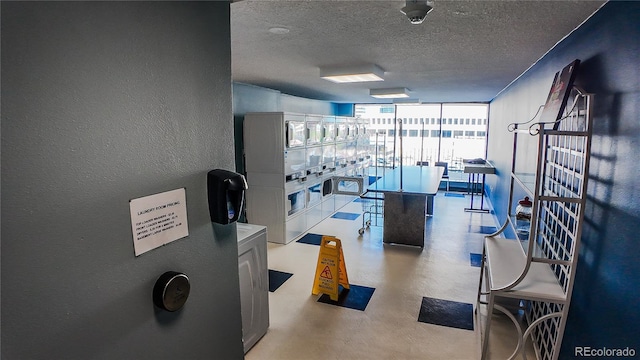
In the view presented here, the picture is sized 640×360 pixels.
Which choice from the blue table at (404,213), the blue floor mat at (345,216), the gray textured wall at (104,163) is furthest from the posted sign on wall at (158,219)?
the blue floor mat at (345,216)

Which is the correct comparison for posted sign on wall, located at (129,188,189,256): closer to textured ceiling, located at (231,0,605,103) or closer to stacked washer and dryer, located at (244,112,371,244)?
textured ceiling, located at (231,0,605,103)

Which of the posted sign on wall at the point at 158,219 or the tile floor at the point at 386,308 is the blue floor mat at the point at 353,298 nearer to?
the tile floor at the point at 386,308

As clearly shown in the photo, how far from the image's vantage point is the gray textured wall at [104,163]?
0.72 m

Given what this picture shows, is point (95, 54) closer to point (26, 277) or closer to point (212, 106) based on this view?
point (212, 106)

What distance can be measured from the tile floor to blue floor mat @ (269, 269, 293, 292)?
2 cm

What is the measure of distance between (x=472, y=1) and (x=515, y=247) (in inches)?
71.6

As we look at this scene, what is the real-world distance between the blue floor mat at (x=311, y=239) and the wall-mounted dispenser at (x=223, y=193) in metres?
3.67

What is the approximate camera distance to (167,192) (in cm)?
106

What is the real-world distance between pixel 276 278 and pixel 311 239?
1339mm

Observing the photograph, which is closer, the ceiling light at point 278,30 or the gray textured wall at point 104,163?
the gray textured wall at point 104,163

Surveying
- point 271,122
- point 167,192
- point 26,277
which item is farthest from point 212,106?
point 271,122

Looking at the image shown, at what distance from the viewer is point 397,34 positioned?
A: 2.26m

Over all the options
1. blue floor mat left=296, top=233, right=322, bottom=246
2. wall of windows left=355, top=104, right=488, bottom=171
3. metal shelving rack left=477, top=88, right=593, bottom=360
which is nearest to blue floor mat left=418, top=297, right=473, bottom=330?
metal shelving rack left=477, top=88, right=593, bottom=360

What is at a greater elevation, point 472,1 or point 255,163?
point 472,1
